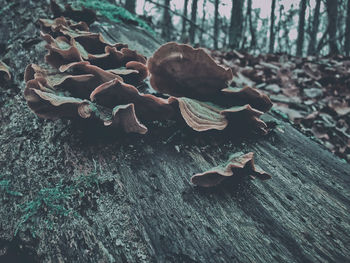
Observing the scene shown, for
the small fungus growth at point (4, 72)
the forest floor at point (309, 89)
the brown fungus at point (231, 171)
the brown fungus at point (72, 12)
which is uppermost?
the brown fungus at point (72, 12)

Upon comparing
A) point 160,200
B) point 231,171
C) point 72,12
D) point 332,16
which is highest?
point 332,16

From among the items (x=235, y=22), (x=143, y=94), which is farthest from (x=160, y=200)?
(x=235, y=22)

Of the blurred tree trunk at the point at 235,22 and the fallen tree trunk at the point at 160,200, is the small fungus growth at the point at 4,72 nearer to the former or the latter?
the fallen tree trunk at the point at 160,200

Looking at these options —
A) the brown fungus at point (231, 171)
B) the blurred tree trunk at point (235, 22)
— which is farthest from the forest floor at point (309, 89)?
the blurred tree trunk at point (235, 22)

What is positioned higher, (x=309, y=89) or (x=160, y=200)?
(x=160, y=200)

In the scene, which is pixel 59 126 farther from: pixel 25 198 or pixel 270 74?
pixel 270 74

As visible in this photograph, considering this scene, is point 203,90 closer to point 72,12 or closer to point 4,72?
point 4,72

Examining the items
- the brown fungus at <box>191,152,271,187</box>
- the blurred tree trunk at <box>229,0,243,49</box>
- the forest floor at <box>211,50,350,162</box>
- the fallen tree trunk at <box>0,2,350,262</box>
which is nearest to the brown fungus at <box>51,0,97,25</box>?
the fallen tree trunk at <box>0,2,350,262</box>

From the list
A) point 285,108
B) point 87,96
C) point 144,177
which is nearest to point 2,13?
point 87,96
